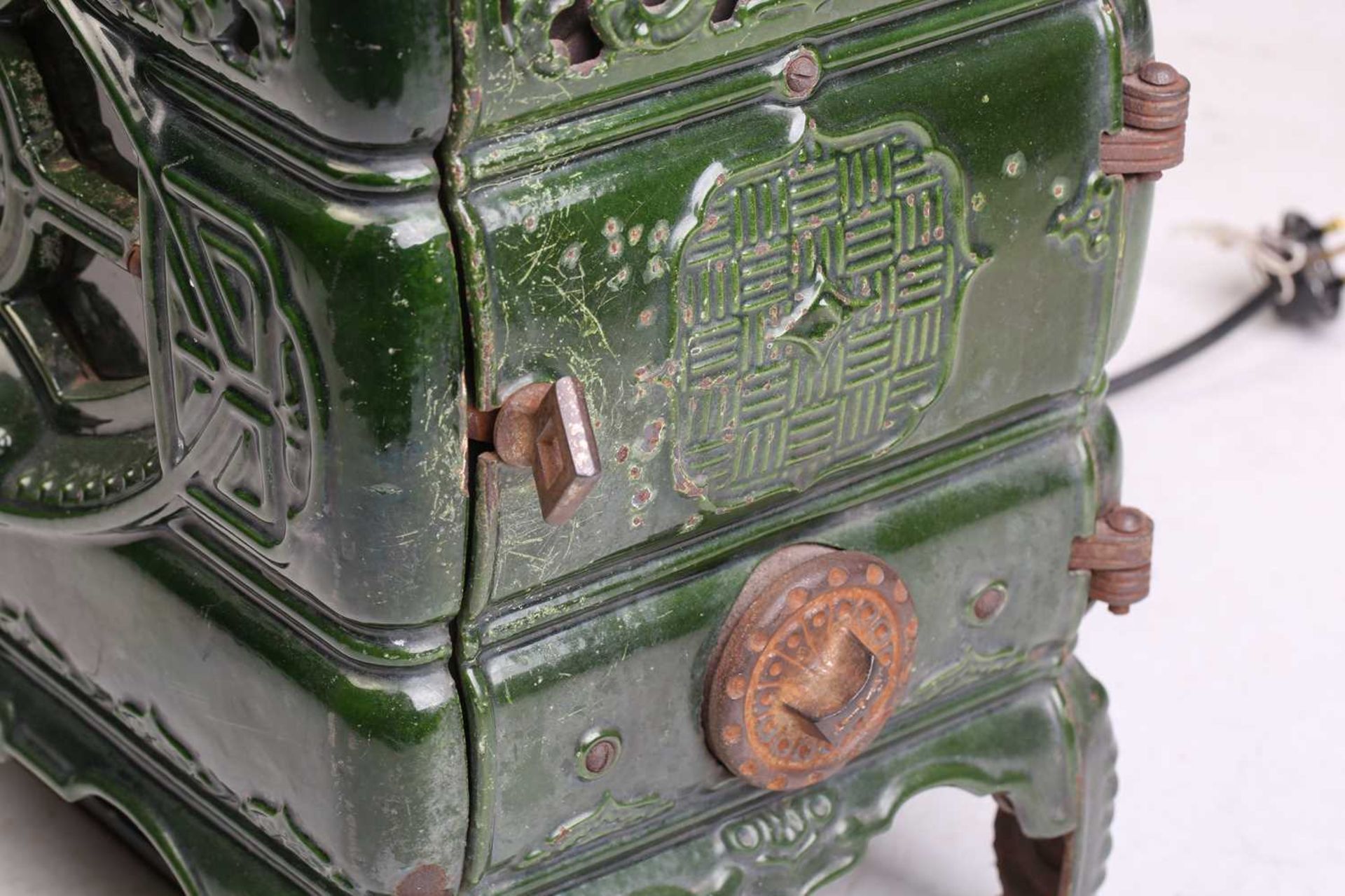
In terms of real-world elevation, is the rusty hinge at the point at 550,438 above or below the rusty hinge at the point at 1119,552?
above

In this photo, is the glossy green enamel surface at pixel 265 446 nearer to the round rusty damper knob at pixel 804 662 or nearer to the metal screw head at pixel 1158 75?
the round rusty damper knob at pixel 804 662

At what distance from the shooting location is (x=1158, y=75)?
4.22 ft

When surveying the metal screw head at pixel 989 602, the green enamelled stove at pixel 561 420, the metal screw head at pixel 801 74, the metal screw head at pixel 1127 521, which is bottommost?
the metal screw head at pixel 989 602

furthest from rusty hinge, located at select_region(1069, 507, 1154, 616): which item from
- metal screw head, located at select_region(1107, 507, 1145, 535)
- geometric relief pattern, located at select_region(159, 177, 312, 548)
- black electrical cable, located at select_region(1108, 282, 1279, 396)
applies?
black electrical cable, located at select_region(1108, 282, 1279, 396)

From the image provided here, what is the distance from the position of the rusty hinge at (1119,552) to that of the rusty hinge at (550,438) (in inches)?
15.3

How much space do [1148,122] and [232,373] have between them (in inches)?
19.4

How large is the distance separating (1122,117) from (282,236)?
46 cm

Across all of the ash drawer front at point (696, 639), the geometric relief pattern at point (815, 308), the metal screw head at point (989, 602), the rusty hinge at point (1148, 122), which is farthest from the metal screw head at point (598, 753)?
the rusty hinge at point (1148, 122)

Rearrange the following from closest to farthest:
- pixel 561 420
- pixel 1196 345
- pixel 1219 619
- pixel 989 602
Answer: pixel 561 420 < pixel 989 602 < pixel 1219 619 < pixel 1196 345

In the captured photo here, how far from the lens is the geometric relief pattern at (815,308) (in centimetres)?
117

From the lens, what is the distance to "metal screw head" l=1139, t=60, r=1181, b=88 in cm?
129

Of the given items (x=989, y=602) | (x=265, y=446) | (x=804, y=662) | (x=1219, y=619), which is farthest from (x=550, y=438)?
(x=1219, y=619)

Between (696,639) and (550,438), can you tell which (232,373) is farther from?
(696,639)

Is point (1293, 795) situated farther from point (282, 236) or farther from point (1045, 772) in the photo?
point (282, 236)
